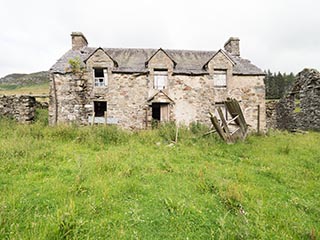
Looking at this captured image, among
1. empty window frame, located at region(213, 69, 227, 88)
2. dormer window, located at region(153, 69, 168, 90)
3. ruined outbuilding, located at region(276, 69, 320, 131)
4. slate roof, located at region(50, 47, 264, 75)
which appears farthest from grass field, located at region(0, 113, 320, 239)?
slate roof, located at region(50, 47, 264, 75)

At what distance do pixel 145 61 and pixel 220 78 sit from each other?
639 centimetres

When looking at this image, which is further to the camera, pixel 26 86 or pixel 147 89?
pixel 26 86

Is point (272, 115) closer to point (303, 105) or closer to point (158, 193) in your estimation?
point (303, 105)

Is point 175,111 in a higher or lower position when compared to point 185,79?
lower

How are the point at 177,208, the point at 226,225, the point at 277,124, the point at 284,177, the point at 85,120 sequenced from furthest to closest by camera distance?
the point at 277,124 → the point at 85,120 → the point at 284,177 → the point at 177,208 → the point at 226,225

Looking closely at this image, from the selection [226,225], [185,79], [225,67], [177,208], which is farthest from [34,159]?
[225,67]

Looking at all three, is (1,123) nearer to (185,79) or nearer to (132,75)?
(132,75)

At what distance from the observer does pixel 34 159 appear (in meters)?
5.90

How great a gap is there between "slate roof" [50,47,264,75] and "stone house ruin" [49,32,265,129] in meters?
0.08

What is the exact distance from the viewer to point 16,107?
42.4ft

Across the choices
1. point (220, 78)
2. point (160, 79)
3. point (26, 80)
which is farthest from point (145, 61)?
point (26, 80)

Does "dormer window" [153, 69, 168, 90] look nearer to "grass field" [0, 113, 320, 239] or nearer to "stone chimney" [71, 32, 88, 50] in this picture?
"stone chimney" [71, 32, 88, 50]

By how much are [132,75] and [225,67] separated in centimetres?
753

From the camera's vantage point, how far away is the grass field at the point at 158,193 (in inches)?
115
